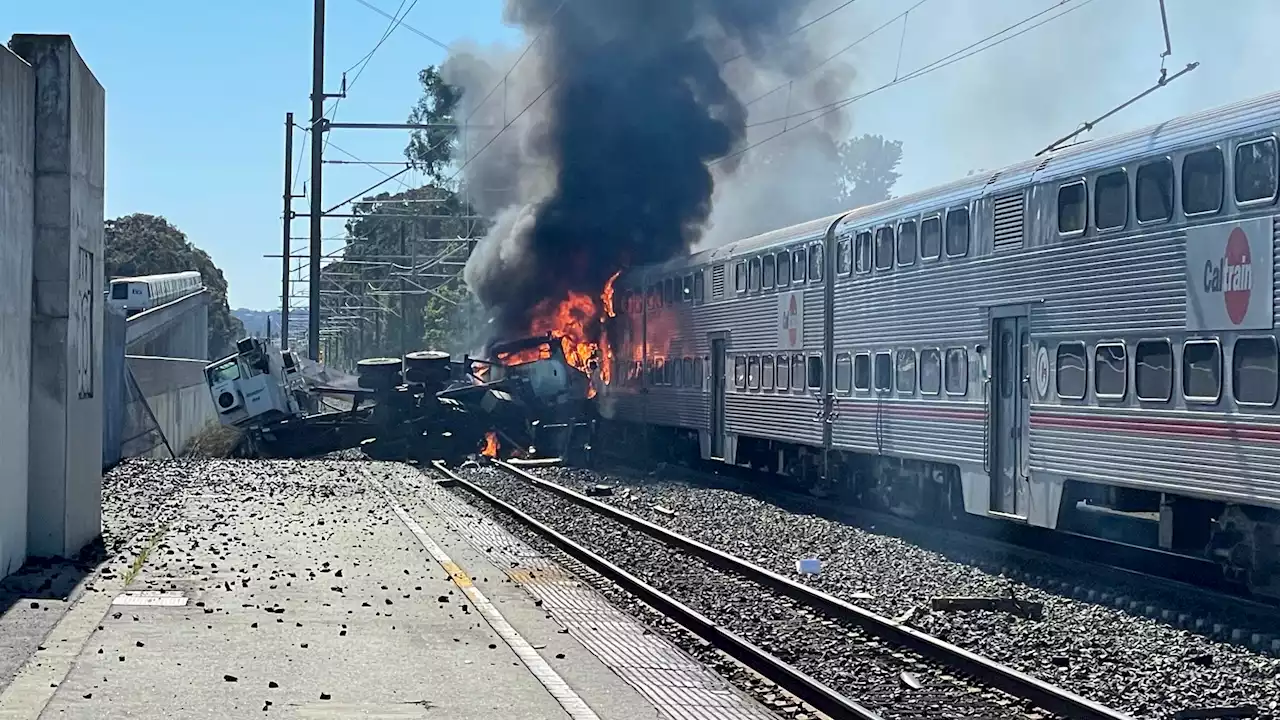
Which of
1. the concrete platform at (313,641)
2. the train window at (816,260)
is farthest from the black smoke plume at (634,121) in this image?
the concrete platform at (313,641)

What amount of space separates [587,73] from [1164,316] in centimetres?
2869

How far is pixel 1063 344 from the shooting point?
587 inches

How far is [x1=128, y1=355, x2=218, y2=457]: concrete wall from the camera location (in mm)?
34062

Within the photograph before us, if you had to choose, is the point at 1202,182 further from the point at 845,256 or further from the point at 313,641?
the point at 845,256

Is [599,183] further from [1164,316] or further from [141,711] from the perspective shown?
[141,711]

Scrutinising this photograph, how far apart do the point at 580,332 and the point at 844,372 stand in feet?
59.4

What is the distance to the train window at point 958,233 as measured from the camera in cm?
1720

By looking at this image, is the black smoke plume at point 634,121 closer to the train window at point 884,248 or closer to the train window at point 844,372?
the train window at point 844,372

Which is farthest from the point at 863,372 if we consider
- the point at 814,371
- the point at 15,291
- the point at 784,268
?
the point at 15,291

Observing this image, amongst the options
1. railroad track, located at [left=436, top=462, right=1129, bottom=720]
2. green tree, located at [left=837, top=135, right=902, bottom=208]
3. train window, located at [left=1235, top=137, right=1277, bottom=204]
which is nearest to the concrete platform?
railroad track, located at [left=436, top=462, right=1129, bottom=720]

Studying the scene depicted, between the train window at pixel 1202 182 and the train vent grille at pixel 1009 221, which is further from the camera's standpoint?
the train vent grille at pixel 1009 221

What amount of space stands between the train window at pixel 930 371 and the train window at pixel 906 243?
1.17 meters

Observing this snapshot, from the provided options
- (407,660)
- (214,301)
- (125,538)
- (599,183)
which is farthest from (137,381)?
(214,301)

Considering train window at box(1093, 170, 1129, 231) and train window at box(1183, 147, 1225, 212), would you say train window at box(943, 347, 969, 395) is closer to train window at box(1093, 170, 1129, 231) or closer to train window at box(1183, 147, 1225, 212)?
train window at box(1093, 170, 1129, 231)
